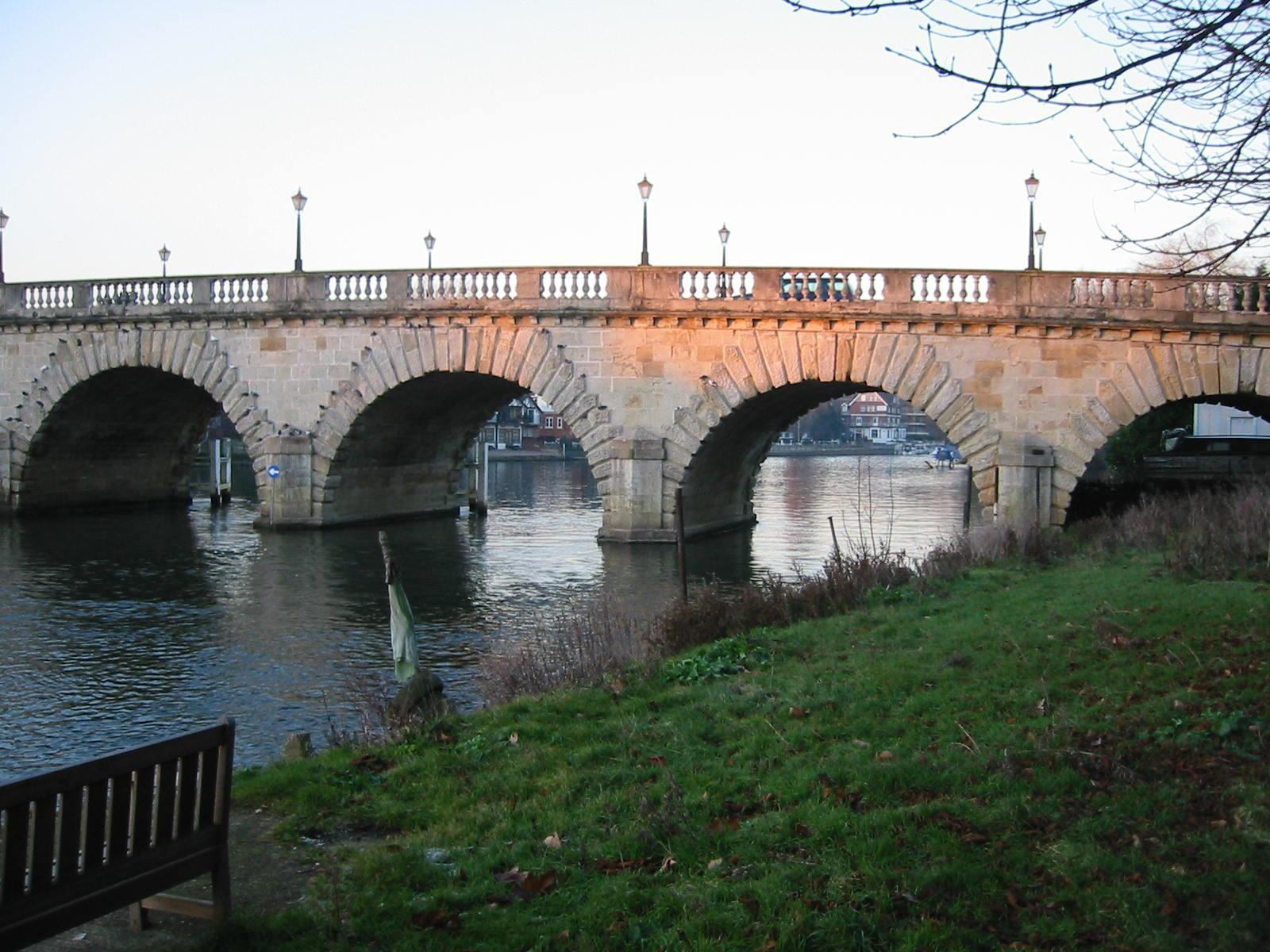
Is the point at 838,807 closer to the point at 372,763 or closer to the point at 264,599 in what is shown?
the point at 372,763

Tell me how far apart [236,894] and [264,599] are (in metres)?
14.5

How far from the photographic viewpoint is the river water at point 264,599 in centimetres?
1268

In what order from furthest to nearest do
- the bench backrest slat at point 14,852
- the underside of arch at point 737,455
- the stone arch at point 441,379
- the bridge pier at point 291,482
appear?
1. the bridge pier at point 291,482
2. the underside of arch at point 737,455
3. the stone arch at point 441,379
4. the bench backrest slat at point 14,852

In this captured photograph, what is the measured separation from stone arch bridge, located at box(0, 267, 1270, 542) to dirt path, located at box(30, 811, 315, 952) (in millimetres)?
17122

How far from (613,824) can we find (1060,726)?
9.10ft

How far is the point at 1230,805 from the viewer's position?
6.18 meters

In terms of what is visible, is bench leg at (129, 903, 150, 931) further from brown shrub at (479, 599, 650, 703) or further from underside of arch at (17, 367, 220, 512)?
underside of arch at (17, 367, 220, 512)

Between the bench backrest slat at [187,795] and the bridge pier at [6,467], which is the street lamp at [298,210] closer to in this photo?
the bridge pier at [6,467]

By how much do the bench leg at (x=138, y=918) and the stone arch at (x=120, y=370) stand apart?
2397 centimetres

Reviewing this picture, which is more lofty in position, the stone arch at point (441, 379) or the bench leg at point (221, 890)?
the stone arch at point (441, 379)

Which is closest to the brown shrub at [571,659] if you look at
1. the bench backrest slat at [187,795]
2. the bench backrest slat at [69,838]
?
the bench backrest slat at [187,795]

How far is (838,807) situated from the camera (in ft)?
21.6

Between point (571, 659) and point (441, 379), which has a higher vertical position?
point (441, 379)

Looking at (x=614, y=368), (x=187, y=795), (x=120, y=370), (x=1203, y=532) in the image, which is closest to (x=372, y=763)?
(x=187, y=795)
